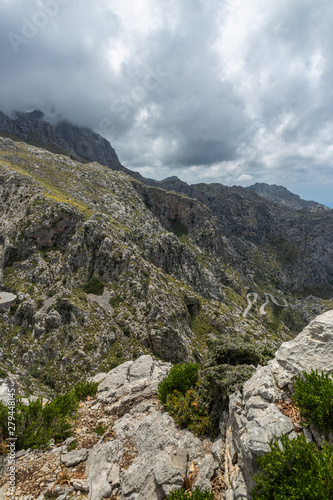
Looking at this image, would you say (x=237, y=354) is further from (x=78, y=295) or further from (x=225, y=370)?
(x=78, y=295)

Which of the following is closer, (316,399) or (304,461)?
(304,461)

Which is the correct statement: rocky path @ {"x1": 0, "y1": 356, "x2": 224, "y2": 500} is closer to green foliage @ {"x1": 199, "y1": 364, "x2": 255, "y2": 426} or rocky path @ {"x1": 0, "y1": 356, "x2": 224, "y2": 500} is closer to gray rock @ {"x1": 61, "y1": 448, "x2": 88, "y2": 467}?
gray rock @ {"x1": 61, "y1": 448, "x2": 88, "y2": 467}

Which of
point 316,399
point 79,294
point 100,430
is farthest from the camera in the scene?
point 79,294

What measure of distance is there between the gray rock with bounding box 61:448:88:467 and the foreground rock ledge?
296 inches

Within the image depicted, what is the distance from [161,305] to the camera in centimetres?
6544

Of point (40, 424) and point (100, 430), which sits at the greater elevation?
point (40, 424)

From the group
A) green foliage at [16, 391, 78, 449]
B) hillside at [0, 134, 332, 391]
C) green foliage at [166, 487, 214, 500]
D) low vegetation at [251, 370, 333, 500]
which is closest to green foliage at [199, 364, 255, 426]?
low vegetation at [251, 370, 333, 500]

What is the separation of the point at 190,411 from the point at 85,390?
36.5 feet

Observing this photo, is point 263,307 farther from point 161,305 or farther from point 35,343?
point 35,343

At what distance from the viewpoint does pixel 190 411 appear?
A: 38.7 ft

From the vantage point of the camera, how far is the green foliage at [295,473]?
4828 mm

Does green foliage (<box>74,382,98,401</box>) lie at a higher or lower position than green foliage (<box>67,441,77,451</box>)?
higher

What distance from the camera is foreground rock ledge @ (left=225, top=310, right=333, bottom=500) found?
22.3 feet

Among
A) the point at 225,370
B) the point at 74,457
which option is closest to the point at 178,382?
the point at 225,370
